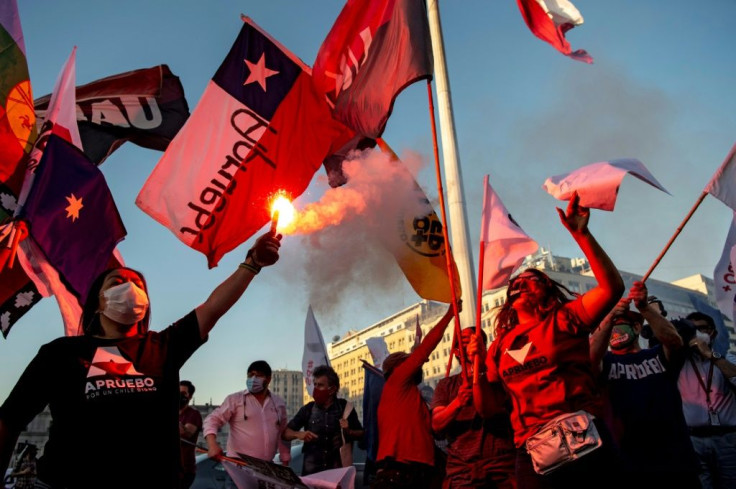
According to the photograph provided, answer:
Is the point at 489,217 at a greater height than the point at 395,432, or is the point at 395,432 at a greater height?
the point at 489,217

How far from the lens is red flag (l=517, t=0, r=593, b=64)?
535 cm

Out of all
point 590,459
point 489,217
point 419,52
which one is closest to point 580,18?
point 419,52

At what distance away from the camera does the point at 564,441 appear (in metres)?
2.73

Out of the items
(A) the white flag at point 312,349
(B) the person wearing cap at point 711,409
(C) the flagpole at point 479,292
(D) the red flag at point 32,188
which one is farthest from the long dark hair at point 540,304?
(A) the white flag at point 312,349

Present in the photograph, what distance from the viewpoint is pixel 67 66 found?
20.0 ft

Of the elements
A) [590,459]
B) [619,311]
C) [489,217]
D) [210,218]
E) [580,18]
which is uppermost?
[580,18]

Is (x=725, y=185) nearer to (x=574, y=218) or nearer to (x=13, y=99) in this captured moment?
(x=574, y=218)

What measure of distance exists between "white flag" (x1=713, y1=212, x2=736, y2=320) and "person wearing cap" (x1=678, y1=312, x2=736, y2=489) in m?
1.09

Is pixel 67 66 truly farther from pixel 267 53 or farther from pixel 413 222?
pixel 413 222

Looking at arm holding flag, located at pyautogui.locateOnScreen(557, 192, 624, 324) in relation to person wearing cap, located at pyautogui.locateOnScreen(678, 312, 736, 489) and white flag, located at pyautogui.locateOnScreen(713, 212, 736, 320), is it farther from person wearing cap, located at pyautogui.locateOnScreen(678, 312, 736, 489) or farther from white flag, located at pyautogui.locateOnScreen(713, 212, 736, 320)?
white flag, located at pyautogui.locateOnScreen(713, 212, 736, 320)

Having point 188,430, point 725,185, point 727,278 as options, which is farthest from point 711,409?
point 188,430

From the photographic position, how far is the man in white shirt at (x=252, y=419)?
19.7 ft

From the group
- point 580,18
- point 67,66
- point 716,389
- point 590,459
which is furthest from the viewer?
point 67,66

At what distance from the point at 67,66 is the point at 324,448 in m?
4.93
